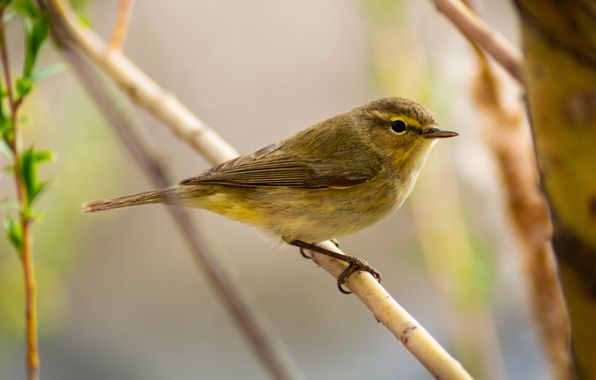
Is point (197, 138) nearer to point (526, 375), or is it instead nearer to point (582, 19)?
point (582, 19)

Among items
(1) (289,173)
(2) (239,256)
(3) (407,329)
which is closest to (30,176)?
(3) (407,329)

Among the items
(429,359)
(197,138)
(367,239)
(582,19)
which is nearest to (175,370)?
(367,239)

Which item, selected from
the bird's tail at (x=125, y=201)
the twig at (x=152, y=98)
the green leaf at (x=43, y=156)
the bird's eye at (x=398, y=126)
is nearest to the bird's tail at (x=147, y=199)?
the bird's tail at (x=125, y=201)

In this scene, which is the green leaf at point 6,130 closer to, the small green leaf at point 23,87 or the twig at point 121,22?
the small green leaf at point 23,87

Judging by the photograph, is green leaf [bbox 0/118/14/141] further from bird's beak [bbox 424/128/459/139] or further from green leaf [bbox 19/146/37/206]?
bird's beak [bbox 424/128/459/139]

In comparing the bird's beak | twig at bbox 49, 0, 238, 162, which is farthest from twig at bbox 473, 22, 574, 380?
twig at bbox 49, 0, 238, 162

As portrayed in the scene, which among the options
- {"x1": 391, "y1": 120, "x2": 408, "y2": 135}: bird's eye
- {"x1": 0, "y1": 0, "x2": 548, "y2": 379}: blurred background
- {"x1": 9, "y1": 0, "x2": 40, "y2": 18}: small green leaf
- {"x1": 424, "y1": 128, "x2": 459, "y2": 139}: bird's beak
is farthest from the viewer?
{"x1": 0, "y1": 0, "x2": 548, "y2": 379}: blurred background
